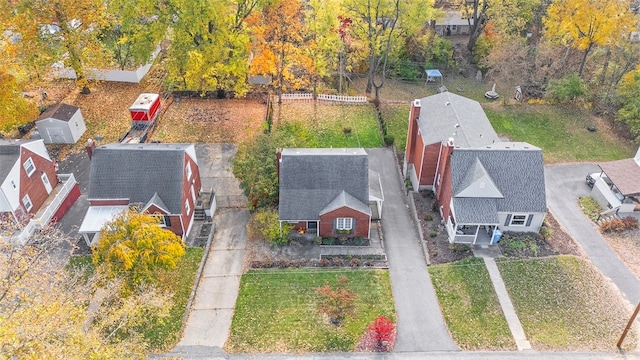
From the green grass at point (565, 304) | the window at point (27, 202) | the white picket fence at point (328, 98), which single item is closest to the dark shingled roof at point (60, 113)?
the window at point (27, 202)

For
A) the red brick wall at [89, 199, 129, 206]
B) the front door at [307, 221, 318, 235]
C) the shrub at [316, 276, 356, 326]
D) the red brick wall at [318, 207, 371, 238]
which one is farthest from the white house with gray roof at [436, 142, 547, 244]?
the red brick wall at [89, 199, 129, 206]

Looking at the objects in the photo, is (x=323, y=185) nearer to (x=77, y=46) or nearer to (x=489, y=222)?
(x=489, y=222)

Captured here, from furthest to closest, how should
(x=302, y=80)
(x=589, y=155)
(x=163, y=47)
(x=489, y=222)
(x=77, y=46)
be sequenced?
(x=163, y=47) < (x=302, y=80) < (x=77, y=46) < (x=589, y=155) < (x=489, y=222)

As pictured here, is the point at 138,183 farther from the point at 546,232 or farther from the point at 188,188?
the point at 546,232

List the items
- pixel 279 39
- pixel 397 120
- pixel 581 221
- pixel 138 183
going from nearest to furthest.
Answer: pixel 138 183, pixel 581 221, pixel 279 39, pixel 397 120

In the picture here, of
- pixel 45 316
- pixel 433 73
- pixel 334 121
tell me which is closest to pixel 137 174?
pixel 45 316

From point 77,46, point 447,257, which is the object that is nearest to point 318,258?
point 447,257
